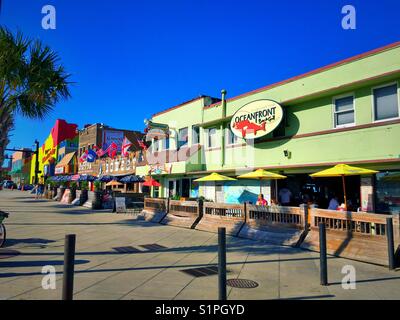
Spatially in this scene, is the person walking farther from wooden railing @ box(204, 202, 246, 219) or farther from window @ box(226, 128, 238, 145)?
window @ box(226, 128, 238, 145)

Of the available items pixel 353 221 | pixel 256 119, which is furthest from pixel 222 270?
pixel 256 119

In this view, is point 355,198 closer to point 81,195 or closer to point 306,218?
point 306,218

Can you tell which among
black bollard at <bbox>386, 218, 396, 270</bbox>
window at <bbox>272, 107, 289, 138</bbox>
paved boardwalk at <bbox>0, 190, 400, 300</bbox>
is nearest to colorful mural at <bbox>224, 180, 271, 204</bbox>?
window at <bbox>272, 107, 289, 138</bbox>

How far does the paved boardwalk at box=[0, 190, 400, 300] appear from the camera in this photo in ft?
17.4

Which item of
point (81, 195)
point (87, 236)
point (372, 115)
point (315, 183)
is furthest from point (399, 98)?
point (81, 195)

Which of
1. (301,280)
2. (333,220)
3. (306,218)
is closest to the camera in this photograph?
(301,280)

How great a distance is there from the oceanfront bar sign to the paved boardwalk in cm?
605

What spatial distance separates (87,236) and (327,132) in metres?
10.0

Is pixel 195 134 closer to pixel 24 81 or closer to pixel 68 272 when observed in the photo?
pixel 24 81

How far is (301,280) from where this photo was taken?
6.12 m

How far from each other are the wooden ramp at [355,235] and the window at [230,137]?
27.3 ft

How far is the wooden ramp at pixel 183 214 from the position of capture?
45.2 ft

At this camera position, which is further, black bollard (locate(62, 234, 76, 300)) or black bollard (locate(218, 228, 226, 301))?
black bollard (locate(218, 228, 226, 301))

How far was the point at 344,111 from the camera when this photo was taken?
12.6 metres
